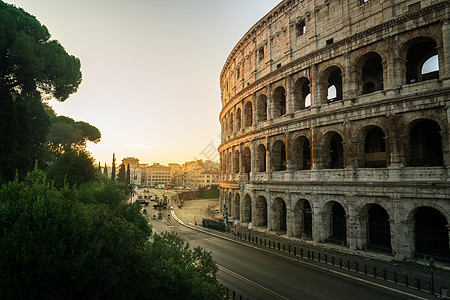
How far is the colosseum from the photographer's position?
714 inches

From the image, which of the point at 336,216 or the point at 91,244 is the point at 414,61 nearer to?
the point at 336,216

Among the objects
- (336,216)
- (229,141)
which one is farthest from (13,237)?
(229,141)

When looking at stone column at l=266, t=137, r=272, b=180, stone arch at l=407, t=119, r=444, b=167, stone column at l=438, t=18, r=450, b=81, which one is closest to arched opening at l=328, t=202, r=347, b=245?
stone column at l=266, t=137, r=272, b=180

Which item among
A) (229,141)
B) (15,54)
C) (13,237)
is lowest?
(13,237)

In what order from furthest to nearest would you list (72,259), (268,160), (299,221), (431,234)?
(268,160) < (299,221) < (431,234) < (72,259)

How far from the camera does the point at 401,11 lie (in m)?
19.2

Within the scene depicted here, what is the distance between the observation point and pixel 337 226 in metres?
24.8

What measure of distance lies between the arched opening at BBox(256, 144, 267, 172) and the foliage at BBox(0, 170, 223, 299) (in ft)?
70.8

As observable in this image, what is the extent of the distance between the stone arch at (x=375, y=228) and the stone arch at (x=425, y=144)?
4636 mm

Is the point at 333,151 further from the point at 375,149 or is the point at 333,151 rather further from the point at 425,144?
the point at 425,144

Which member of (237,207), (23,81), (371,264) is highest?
(23,81)

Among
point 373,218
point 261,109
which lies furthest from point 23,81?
point 373,218

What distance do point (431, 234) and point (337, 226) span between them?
725cm

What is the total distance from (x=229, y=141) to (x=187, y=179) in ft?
411
